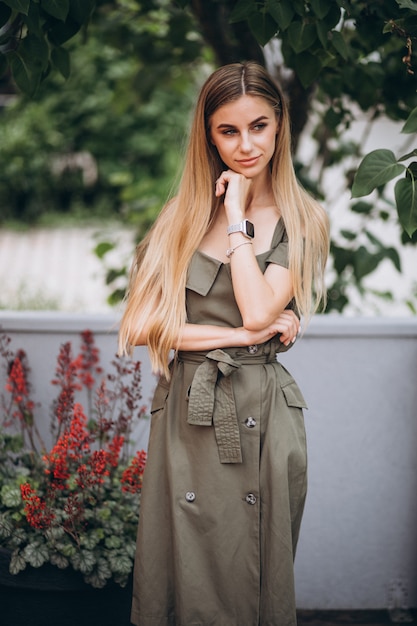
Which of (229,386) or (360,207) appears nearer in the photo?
(229,386)

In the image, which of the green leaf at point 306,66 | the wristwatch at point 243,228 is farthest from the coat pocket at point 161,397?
the green leaf at point 306,66

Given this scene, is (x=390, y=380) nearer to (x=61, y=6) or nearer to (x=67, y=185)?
(x=61, y=6)

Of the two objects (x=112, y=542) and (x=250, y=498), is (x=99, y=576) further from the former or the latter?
(x=250, y=498)

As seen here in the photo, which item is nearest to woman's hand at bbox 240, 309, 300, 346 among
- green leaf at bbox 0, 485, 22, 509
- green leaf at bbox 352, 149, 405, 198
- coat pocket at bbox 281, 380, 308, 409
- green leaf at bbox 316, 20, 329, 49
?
coat pocket at bbox 281, 380, 308, 409

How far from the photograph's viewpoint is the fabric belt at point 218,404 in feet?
7.25

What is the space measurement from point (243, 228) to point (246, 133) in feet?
0.91

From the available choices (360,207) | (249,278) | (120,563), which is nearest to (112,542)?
(120,563)

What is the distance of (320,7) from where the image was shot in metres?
2.24

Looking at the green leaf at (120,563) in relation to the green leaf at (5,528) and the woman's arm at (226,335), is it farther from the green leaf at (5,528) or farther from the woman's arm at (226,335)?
the woman's arm at (226,335)

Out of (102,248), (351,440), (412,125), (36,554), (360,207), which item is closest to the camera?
(412,125)

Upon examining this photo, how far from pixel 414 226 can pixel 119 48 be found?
10.1 feet

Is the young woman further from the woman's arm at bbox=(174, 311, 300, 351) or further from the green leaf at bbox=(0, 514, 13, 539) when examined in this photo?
the green leaf at bbox=(0, 514, 13, 539)

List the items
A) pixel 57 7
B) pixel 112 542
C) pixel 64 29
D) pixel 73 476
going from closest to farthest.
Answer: pixel 57 7, pixel 64 29, pixel 112 542, pixel 73 476

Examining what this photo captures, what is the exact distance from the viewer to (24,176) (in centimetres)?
1512
